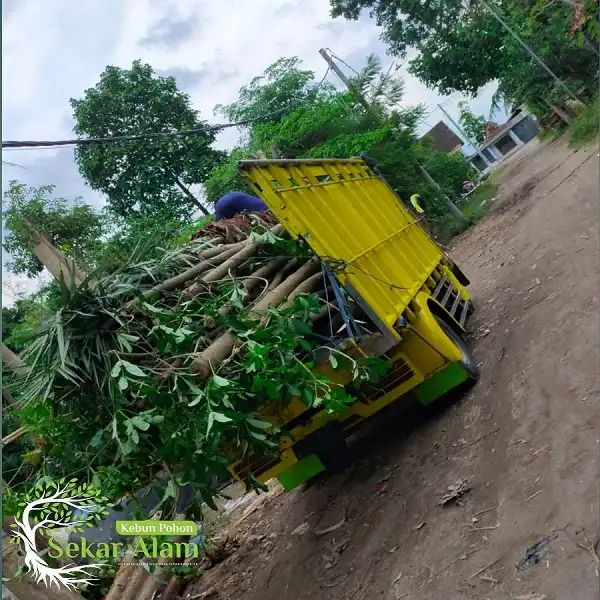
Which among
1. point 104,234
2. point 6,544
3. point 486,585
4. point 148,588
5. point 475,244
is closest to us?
point 486,585

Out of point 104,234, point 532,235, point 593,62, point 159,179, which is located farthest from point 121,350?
point 593,62

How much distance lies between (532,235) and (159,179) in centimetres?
1459

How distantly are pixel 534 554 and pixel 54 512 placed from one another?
10.1 ft

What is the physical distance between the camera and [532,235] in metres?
9.84

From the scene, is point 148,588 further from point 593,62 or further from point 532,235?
point 593,62

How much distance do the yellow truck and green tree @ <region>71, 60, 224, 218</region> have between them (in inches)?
621

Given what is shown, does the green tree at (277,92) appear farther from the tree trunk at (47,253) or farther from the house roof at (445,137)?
the house roof at (445,137)

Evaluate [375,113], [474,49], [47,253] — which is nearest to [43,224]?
[47,253]

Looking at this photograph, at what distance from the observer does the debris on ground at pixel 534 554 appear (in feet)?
9.86

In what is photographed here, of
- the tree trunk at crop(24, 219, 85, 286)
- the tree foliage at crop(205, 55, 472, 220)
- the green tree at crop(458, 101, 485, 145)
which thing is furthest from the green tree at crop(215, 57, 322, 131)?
the green tree at crop(458, 101, 485, 145)

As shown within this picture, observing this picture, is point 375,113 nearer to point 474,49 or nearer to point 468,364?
point 474,49

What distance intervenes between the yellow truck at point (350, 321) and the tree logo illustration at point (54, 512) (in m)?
1.04

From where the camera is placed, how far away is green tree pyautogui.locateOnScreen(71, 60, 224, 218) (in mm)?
21000

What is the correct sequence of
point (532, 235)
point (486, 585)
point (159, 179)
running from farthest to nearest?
point (159, 179)
point (532, 235)
point (486, 585)
